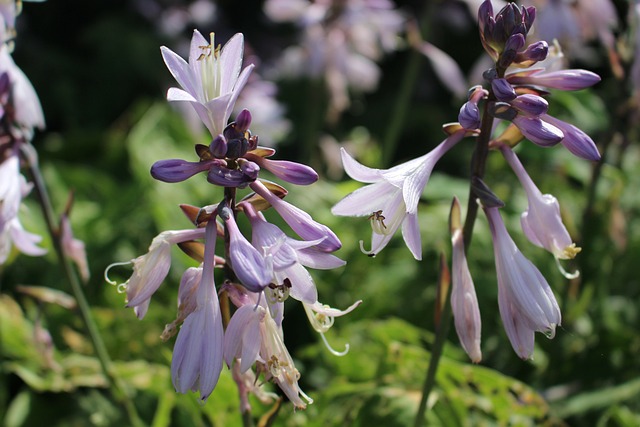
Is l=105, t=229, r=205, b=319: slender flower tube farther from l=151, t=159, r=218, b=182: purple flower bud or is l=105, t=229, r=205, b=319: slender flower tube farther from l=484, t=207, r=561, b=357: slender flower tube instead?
l=484, t=207, r=561, b=357: slender flower tube

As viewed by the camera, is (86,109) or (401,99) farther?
(86,109)

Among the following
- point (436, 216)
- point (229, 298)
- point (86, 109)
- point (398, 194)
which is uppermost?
point (398, 194)

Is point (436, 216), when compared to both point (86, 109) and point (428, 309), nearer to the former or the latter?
point (428, 309)

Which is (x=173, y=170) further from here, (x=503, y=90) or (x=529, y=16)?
(x=529, y=16)

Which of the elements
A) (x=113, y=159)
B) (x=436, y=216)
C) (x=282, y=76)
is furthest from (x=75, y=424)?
(x=282, y=76)

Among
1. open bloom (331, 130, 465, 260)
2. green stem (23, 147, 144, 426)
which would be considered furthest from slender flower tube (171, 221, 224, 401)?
green stem (23, 147, 144, 426)

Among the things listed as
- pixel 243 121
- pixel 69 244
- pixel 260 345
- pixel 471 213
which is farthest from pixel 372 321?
pixel 243 121

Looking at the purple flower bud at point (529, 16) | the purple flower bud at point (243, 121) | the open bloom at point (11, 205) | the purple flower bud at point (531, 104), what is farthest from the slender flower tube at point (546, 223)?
the open bloom at point (11, 205)
